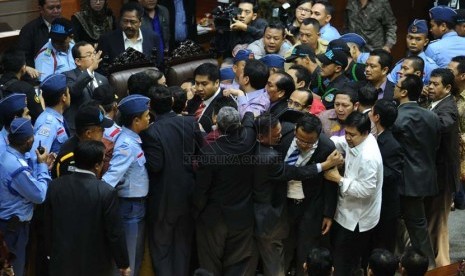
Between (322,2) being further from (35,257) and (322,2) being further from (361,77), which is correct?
(35,257)

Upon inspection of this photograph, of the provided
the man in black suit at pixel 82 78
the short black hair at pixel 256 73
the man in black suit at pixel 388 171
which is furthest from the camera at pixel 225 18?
the man in black suit at pixel 388 171

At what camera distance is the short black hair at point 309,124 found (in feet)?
15.5

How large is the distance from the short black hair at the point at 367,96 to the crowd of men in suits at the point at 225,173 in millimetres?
12

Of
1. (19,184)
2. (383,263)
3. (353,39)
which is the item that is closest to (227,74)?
(353,39)

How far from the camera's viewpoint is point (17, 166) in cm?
448

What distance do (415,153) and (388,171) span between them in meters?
0.31

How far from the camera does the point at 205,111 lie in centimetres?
545

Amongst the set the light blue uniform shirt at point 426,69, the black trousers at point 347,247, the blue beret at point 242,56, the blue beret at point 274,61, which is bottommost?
the black trousers at point 347,247

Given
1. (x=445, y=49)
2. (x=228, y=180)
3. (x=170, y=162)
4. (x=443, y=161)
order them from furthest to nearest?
(x=445, y=49) < (x=443, y=161) < (x=170, y=162) < (x=228, y=180)

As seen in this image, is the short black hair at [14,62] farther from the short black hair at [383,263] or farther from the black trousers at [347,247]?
the short black hair at [383,263]

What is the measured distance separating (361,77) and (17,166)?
2.74 metres

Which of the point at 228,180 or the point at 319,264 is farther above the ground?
the point at 228,180

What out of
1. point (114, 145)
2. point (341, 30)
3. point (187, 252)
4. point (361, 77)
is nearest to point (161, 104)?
point (114, 145)

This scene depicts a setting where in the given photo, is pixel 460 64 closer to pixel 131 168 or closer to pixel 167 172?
pixel 167 172
